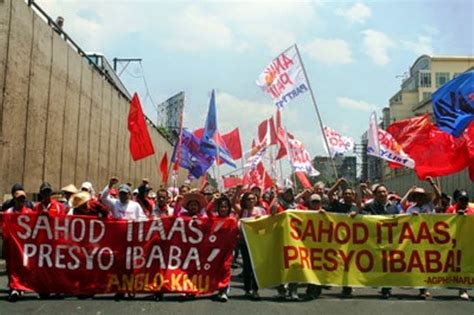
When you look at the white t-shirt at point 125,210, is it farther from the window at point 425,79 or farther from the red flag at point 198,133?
the window at point 425,79

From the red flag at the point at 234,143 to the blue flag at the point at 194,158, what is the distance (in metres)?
4.04

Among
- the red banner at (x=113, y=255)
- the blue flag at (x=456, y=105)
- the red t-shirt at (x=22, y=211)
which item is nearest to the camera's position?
the red banner at (x=113, y=255)

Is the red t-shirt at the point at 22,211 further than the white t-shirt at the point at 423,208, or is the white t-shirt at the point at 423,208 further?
the white t-shirt at the point at 423,208

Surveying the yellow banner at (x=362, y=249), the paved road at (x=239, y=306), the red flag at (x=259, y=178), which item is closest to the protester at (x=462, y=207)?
the yellow banner at (x=362, y=249)

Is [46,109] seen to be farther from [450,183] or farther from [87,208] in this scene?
[450,183]

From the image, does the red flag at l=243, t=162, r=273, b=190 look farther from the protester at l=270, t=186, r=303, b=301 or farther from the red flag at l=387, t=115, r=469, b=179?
the protester at l=270, t=186, r=303, b=301

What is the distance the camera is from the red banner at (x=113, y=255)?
28.7 ft

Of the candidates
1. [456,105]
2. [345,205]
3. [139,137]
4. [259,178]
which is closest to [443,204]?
[456,105]

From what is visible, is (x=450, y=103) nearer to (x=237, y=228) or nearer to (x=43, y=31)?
(x=237, y=228)

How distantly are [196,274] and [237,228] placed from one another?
2.95ft

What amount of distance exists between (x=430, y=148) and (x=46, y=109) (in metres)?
9.87

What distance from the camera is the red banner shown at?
8758 millimetres

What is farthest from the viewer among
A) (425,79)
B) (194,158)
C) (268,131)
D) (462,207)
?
(425,79)

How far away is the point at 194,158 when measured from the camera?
19.9 metres
